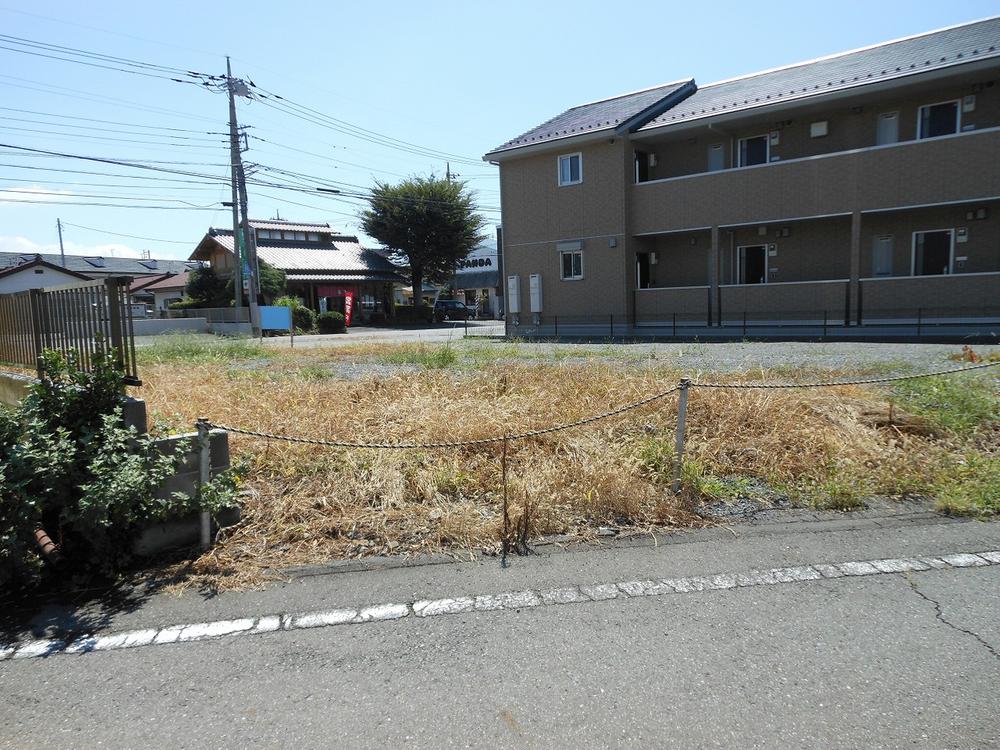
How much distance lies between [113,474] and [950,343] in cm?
1486

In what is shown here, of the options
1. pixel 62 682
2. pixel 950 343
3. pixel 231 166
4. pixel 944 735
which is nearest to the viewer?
pixel 944 735

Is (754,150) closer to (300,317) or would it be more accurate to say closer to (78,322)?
(78,322)

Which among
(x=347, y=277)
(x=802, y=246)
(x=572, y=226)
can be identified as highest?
(x=572, y=226)

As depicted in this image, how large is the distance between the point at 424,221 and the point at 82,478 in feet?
126

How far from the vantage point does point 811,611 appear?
3.22 metres

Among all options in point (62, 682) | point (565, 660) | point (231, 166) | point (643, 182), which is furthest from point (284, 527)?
point (231, 166)

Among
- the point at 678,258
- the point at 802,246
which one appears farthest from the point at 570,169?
the point at 802,246

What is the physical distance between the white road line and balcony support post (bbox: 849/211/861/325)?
1399 cm

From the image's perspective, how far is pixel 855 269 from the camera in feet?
53.1

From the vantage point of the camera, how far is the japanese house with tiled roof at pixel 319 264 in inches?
1532

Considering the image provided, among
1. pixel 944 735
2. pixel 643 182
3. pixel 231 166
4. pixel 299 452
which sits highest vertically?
pixel 231 166

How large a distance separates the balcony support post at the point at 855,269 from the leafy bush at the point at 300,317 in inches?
969

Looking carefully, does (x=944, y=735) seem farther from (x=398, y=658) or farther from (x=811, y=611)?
(x=398, y=658)

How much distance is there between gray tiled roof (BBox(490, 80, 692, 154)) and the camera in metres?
20.1
